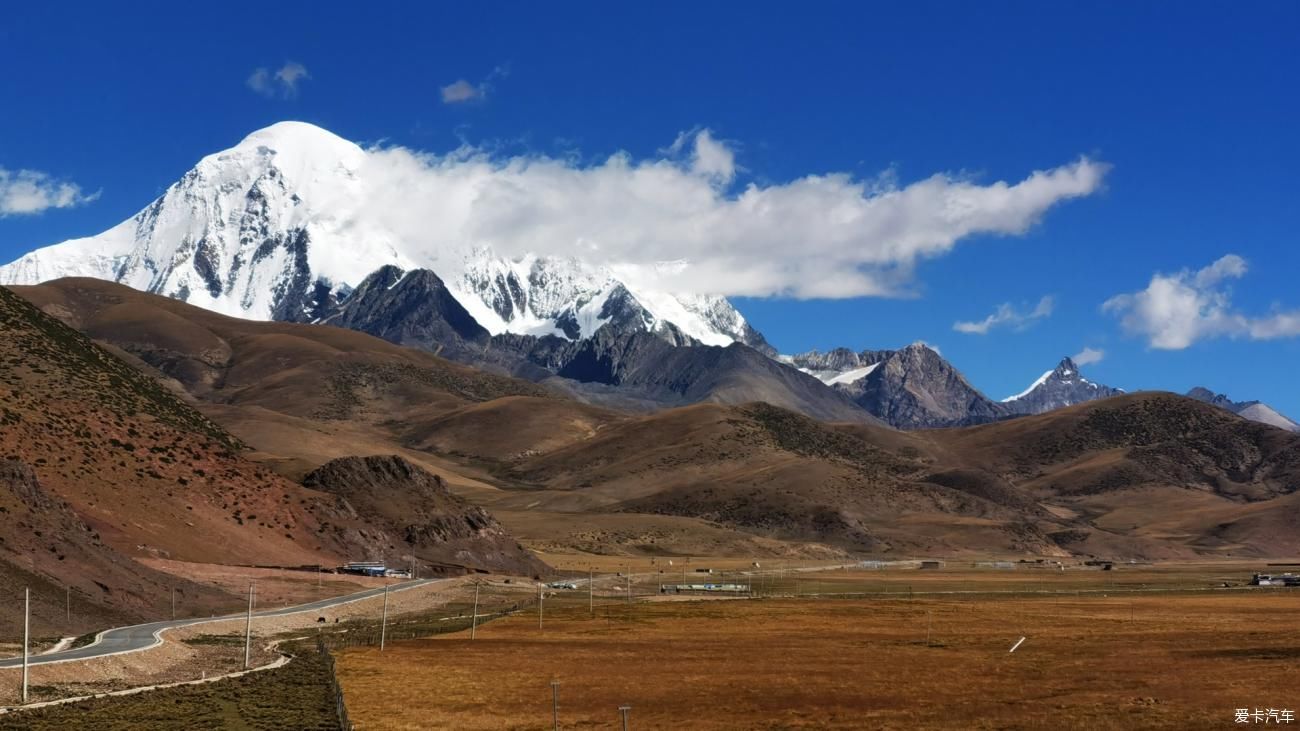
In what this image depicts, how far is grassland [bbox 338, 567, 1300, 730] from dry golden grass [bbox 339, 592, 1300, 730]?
155mm

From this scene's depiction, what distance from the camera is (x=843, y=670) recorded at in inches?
3223

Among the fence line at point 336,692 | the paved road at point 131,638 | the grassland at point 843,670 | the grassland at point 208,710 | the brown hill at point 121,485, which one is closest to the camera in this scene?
the fence line at point 336,692

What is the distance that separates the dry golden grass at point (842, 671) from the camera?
62688mm

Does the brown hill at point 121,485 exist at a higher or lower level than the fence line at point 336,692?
higher

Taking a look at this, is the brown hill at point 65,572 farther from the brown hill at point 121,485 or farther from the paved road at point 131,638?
the paved road at point 131,638

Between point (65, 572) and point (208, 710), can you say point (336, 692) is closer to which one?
point (208, 710)

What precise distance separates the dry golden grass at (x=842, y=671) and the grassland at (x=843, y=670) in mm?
155

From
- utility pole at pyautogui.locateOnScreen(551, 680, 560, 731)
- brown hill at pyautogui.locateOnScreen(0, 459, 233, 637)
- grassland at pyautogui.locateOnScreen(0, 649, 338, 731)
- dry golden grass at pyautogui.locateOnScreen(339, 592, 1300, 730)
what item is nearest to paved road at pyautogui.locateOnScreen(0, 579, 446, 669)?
brown hill at pyautogui.locateOnScreen(0, 459, 233, 637)

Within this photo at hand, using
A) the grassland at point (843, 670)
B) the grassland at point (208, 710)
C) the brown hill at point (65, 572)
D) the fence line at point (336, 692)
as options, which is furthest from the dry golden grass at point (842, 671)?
the brown hill at point (65, 572)

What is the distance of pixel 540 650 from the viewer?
322 ft

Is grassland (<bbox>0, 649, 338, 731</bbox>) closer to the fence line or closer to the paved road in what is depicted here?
the fence line

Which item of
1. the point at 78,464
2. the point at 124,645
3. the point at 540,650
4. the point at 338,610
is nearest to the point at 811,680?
the point at 540,650

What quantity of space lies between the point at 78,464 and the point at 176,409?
4931cm

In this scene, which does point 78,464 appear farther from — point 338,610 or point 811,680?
point 811,680
